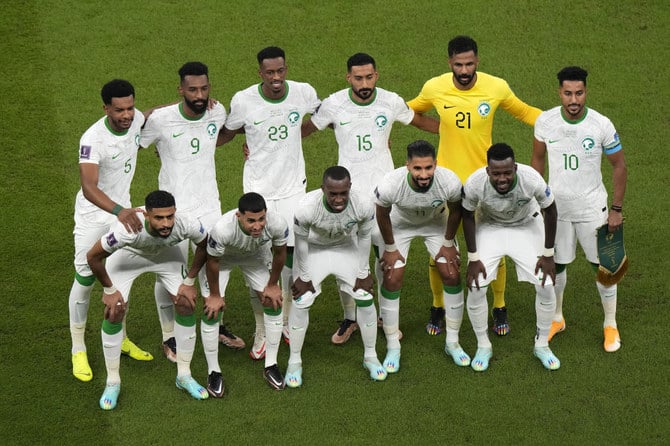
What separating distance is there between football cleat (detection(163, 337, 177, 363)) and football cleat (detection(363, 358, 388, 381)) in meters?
1.70

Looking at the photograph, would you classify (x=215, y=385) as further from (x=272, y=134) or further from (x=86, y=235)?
(x=272, y=134)

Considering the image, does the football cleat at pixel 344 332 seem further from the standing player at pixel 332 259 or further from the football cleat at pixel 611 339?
the football cleat at pixel 611 339

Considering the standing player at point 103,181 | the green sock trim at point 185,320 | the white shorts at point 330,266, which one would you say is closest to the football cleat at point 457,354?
the white shorts at point 330,266

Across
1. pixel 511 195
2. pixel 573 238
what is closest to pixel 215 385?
pixel 511 195

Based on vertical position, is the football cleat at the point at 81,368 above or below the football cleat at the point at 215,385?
above

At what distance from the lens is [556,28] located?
15.8 metres

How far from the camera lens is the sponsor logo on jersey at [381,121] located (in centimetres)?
1076

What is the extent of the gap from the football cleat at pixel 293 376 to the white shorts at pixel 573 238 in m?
2.42

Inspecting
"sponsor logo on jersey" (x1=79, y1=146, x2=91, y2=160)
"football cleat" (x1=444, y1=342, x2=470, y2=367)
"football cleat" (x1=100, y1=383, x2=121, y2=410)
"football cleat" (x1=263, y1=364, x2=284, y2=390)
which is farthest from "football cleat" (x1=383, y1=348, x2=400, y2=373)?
"sponsor logo on jersey" (x1=79, y1=146, x2=91, y2=160)

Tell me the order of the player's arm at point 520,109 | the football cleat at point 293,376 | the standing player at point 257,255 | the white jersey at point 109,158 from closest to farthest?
the standing player at point 257,255 → the white jersey at point 109,158 → the football cleat at point 293,376 → the player's arm at point 520,109

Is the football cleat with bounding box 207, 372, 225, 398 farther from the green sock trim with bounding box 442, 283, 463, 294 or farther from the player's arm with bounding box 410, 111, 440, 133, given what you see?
the player's arm with bounding box 410, 111, 440, 133

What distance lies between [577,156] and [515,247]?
925 mm

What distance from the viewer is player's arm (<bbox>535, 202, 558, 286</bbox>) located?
33.4ft

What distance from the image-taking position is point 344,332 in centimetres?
1126
